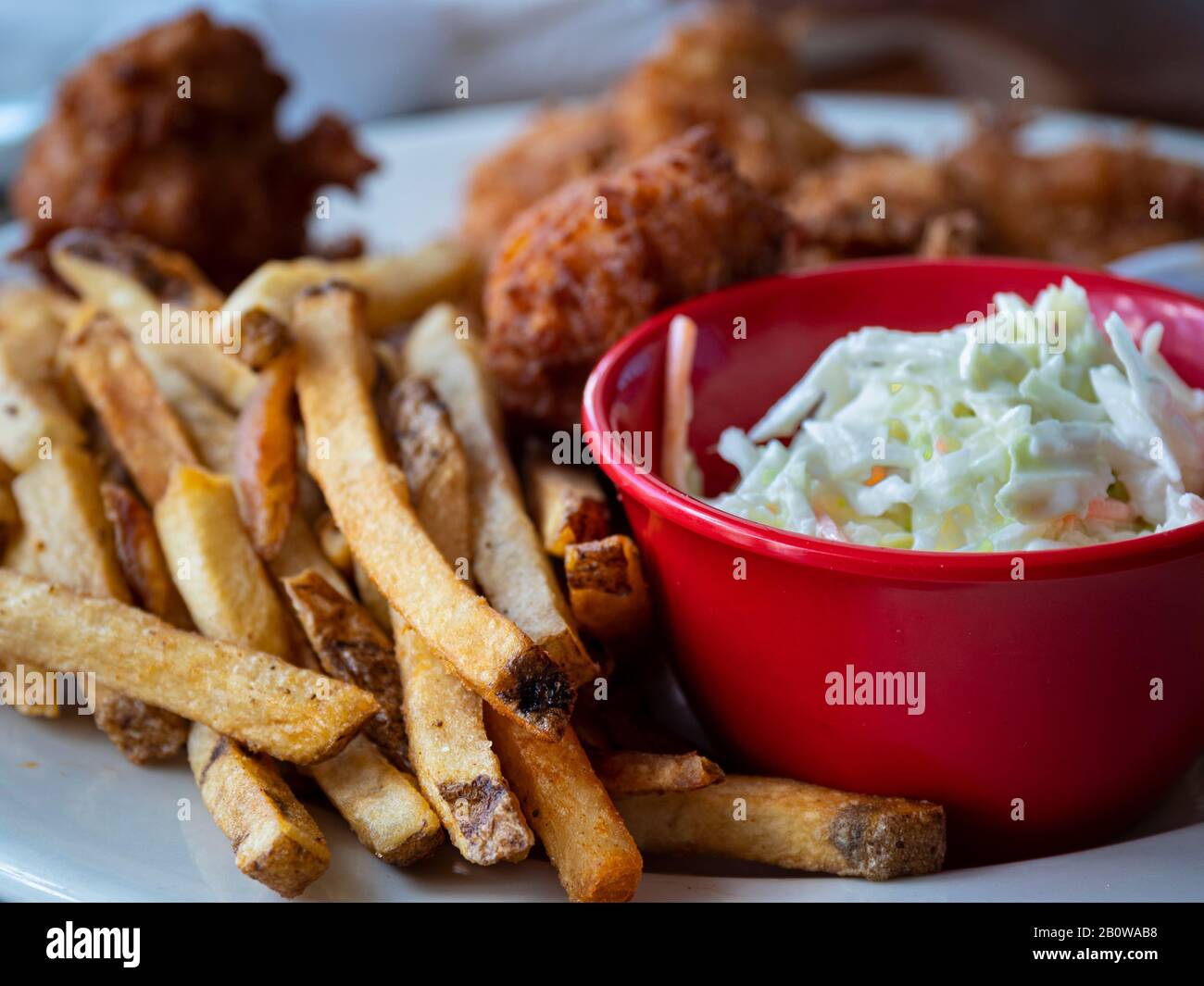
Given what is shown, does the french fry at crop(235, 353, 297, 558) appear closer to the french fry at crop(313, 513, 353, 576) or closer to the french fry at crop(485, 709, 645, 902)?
the french fry at crop(313, 513, 353, 576)

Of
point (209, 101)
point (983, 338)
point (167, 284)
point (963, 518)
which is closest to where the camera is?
point (963, 518)

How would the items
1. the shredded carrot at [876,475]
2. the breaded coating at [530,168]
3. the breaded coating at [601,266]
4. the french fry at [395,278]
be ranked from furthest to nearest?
the breaded coating at [530,168]
the french fry at [395,278]
the breaded coating at [601,266]
the shredded carrot at [876,475]

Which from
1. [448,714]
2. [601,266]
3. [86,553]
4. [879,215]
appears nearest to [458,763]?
[448,714]

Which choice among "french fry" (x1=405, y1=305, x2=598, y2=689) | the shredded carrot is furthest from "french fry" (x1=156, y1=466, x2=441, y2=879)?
the shredded carrot

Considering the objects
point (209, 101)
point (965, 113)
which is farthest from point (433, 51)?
point (209, 101)

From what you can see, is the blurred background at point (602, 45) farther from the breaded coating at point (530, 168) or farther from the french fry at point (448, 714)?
the french fry at point (448, 714)

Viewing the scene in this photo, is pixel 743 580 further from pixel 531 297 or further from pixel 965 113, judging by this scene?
pixel 965 113

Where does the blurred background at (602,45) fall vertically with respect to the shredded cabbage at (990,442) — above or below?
above

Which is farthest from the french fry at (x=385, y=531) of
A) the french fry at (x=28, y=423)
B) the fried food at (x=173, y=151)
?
the fried food at (x=173, y=151)
